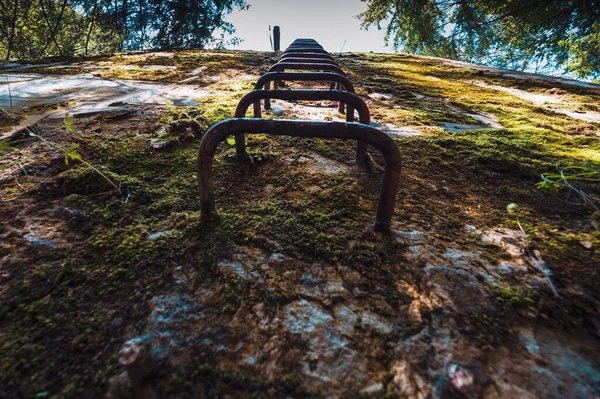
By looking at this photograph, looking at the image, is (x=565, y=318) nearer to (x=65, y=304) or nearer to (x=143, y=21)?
(x=65, y=304)

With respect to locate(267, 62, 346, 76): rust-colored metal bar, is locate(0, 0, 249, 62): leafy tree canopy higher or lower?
higher

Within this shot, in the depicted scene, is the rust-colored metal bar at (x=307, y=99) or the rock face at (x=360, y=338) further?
the rust-colored metal bar at (x=307, y=99)

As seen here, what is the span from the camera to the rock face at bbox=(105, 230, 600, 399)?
0.59 meters

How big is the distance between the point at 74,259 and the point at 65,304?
0.60ft

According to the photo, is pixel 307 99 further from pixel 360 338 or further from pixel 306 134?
pixel 360 338

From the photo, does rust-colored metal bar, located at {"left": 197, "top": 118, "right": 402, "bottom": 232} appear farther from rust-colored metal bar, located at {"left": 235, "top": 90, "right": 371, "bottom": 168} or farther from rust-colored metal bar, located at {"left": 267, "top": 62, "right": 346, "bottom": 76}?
rust-colored metal bar, located at {"left": 267, "top": 62, "right": 346, "bottom": 76}

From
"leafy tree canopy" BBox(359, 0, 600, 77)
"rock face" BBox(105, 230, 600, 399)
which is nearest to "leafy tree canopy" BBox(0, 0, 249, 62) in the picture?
"leafy tree canopy" BBox(359, 0, 600, 77)

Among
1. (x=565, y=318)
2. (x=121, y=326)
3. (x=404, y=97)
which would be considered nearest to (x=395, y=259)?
(x=565, y=318)

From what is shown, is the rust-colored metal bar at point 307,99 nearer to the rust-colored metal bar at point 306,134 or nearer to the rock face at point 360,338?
the rust-colored metal bar at point 306,134

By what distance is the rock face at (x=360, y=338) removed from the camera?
59 centimetres

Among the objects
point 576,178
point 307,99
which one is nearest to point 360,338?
point 307,99

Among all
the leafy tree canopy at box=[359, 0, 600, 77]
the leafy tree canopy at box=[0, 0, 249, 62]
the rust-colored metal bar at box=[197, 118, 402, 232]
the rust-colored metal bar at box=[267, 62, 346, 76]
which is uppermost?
the leafy tree canopy at box=[0, 0, 249, 62]

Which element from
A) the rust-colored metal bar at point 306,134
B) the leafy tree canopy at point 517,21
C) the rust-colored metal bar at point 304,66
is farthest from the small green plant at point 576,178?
the leafy tree canopy at point 517,21

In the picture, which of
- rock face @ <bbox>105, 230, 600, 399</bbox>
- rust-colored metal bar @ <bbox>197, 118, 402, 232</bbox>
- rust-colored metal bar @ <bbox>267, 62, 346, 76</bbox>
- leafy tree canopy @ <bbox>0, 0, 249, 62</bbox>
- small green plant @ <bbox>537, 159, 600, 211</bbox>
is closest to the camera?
rock face @ <bbox>105, 230, 600, 399</bbox>
